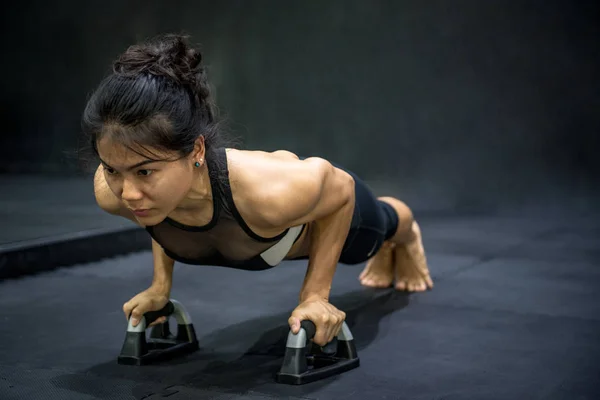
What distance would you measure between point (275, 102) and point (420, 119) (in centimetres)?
113

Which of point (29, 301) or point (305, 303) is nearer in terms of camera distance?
point (305, 303)

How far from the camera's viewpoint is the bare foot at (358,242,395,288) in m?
3.11

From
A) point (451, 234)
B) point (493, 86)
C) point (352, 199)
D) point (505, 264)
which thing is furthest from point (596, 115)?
point (352, 199)

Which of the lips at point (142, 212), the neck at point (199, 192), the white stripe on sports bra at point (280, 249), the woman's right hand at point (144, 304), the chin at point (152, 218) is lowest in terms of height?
the woman's right hand at point (144, 304)

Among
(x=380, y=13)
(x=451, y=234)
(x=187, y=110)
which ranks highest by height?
(x=380, y=13)

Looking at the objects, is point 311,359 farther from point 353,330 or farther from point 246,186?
point 246,186

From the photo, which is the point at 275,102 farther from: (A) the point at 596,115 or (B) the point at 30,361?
(B) the point at 30,361

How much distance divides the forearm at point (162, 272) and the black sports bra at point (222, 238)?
2.8 inches

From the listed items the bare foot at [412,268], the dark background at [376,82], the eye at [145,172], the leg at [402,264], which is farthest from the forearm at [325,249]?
the dark background at [376,82]

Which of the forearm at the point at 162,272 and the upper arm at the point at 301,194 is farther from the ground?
the upper arm at the point at 301,194

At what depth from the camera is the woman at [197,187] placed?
1.70 metres

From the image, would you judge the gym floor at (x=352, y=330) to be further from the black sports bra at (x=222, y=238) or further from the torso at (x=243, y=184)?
the torso at (x=243, y=184)

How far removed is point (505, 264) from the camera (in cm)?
353

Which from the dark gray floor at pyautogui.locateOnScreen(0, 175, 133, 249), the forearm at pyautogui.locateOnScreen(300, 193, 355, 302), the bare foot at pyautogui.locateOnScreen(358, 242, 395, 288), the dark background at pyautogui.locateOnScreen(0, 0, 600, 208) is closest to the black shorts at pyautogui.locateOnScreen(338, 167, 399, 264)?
the forearm at pyautogui.locateOnScreen(300, 193, 355, 302)
